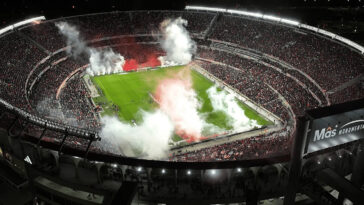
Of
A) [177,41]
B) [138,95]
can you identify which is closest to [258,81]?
[138,95]

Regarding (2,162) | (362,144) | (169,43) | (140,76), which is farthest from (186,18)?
(362,144)

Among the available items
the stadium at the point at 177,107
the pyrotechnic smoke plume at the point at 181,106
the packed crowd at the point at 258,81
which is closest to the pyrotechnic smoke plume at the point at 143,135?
the stadium at the point at 177,107

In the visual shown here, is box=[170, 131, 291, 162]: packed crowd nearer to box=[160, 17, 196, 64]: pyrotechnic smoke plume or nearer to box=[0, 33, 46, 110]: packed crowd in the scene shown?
box=[0, 33, 46, 110]: packed crowd

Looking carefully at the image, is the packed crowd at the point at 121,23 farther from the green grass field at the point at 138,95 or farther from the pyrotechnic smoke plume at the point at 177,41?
the green grass field at the point at 138,95

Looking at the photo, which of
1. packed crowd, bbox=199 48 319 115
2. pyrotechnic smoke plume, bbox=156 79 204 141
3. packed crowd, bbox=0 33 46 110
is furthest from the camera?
packed crowd, bbox=199 48 319 115

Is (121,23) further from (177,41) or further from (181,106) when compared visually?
(181,106)

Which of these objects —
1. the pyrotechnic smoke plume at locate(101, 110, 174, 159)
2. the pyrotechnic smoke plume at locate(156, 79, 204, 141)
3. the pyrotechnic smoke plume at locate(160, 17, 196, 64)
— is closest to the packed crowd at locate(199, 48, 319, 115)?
the pyrotechnic smoke plume at locate(160, 17, 196, 64)
